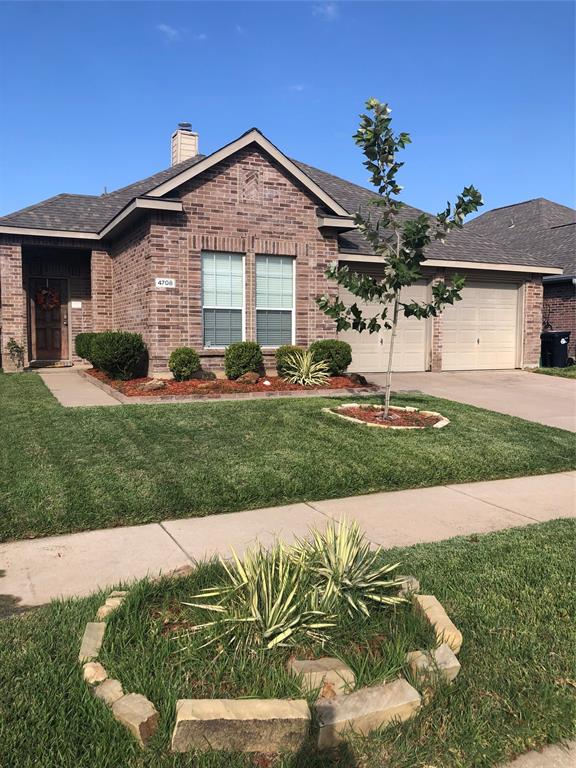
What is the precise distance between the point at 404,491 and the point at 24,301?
40.8ft

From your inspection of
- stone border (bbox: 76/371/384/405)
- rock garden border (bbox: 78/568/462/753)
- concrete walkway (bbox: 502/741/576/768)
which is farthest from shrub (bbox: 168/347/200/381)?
concrete walkway (bbox: 502/741/576/768)

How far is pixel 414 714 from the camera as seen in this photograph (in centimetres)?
262

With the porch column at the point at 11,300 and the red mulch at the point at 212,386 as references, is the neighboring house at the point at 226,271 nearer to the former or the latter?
the porch column at the point at 11,300

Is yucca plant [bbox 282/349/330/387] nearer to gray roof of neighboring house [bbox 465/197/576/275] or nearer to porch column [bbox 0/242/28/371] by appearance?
porch column [bbox 0/242/28/371]

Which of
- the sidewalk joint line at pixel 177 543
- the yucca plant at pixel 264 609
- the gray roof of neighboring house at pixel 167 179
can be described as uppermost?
the gray roof of neighboring house at pixel 167 179

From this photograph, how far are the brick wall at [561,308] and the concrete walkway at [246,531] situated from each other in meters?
14.6

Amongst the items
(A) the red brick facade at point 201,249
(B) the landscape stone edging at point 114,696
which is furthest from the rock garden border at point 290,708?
(A) the red brick facade at point 201,249

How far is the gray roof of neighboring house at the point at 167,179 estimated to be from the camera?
613 inches

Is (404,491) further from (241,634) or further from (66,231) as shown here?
(66,231)

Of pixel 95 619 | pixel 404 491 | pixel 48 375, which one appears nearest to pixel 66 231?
pixel 48 375

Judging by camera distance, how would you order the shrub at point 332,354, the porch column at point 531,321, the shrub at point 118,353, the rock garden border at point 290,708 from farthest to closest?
the porch column at point 531,321 → the shrub at point 332,354 → the shrub at point 118,353 → the rock garden border at point 290,708

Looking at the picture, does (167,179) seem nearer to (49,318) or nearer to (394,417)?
(49,318)

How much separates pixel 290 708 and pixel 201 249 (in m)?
11.5

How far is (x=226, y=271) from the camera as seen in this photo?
13352 mm
